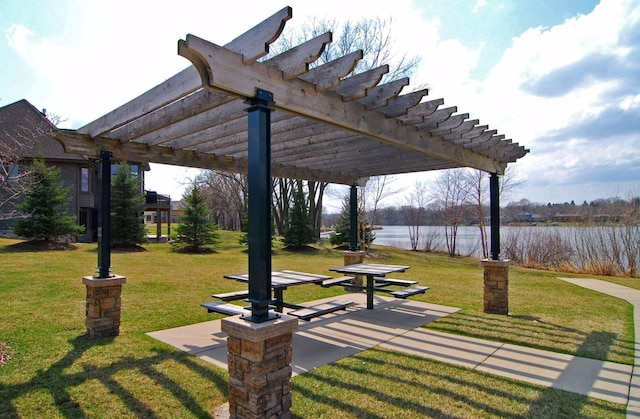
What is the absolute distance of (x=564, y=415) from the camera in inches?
110

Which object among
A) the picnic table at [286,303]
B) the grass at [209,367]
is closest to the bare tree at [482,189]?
the grass at [209,367]

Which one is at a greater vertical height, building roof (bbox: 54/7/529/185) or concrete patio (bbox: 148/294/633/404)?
building roof (bbox: 54/7/529/185)

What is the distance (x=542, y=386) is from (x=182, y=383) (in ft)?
10.2

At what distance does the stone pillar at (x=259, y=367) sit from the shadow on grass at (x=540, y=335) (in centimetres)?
309

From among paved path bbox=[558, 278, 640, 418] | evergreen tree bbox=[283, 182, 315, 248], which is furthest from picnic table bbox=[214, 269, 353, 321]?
evergreen tree bbox=[283, 182, 315, 248]

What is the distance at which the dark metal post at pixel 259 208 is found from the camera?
8.57 ft

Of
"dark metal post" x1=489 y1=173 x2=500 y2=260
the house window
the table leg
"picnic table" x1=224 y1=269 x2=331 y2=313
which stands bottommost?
the table leg

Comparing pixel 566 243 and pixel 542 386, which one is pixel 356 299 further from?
pixel 566 243

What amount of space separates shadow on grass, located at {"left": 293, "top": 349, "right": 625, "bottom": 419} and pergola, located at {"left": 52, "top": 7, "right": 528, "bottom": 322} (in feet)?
3.40

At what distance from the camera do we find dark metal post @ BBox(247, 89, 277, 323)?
8.57 feet

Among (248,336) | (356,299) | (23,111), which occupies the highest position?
(23,111)

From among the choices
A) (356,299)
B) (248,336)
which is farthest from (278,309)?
(248,336)

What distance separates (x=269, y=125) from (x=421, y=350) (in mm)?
3074

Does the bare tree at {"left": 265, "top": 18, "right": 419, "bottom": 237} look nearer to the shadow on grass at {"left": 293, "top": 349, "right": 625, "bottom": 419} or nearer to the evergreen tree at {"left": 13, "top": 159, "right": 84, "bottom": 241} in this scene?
the evergreen tree at {"left": 13, "top": 159, "right": 84, "bottom": 241}
